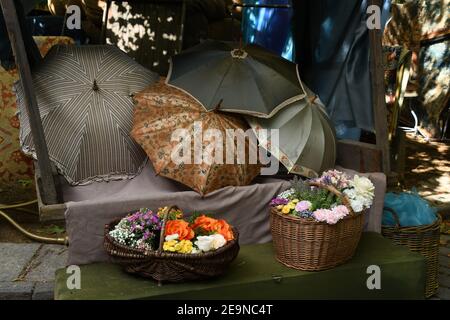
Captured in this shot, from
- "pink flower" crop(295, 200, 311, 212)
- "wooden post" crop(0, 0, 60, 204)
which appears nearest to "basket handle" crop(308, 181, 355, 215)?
"pink flower" crop(295, 200, 311, 212)

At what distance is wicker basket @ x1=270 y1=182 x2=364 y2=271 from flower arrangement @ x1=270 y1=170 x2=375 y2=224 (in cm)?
5

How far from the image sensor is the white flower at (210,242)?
131 inches


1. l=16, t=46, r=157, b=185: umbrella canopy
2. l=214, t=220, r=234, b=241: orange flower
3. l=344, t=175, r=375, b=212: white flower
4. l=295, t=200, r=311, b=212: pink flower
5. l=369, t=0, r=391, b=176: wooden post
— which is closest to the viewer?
l=214, t=220, r=234, b=241: orange flower

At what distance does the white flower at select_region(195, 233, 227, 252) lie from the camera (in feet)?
11.0

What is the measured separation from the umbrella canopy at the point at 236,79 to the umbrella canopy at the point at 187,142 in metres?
0.13

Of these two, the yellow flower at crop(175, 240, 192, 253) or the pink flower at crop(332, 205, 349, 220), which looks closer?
the yellow flower at crop(175, 240, 192, 253)

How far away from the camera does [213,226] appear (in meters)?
3.56

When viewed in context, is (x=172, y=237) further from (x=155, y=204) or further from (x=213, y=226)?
(x=155, y=204)

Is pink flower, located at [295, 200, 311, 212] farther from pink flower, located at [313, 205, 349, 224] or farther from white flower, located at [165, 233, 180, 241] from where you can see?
white flower, located at [165, 233, 180, 241]

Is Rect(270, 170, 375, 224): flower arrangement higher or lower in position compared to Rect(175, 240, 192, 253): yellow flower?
higher

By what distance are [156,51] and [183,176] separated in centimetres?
295

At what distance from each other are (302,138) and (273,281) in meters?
1.23

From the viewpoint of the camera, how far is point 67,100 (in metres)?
4.21

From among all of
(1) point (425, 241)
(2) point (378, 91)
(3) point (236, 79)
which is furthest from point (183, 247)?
(2) point (378, 91)
